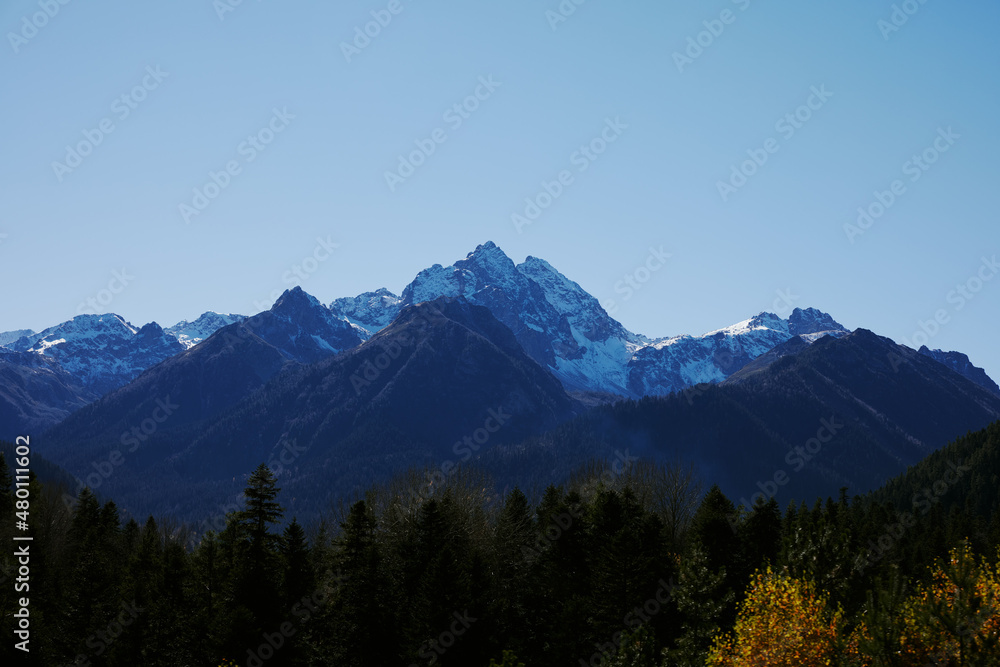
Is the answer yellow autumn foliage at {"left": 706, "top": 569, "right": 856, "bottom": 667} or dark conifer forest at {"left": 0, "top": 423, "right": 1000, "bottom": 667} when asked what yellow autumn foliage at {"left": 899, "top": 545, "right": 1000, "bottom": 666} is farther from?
dark conifer forest at {"left": 0, "top": 423, "right": 1000, "bottom": 667}

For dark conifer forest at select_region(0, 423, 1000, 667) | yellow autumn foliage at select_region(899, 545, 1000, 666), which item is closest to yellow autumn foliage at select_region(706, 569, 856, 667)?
dark conifer forest at select_region(0, 423, 1000, 667)

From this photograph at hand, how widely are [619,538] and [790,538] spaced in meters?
18.1

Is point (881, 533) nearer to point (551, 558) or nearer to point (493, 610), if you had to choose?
point (551, 558)

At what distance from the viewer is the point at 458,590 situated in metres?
70.1

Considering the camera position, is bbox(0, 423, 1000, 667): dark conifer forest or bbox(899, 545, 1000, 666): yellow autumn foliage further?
Answer: bbox(0, 423, 1000, 667): dark conifer forest

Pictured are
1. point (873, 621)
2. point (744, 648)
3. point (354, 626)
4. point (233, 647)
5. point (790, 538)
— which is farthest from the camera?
point (354, 626)

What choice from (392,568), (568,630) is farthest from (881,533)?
(392,568)

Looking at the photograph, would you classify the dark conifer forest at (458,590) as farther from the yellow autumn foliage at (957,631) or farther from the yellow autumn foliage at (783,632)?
the yellow autumn foliage at (957,631)

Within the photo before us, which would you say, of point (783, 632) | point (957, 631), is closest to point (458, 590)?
point (783, 632)

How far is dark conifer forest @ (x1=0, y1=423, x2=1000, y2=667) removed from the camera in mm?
57969

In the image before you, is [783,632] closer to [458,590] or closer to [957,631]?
[957,631]

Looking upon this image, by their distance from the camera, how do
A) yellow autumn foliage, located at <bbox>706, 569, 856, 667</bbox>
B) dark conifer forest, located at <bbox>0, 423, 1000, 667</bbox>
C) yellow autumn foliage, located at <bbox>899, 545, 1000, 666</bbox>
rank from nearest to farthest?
yellow autumn foliage, located at <bbox>899, 545, 1000, 666</bbox> → yellow autumn foliage, located at <bbox>706, 569, 856, 667</bbox> → dark conifer forest, located at <bbox>0, 423, 1000, 667</bbox>

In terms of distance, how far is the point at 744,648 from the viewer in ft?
158

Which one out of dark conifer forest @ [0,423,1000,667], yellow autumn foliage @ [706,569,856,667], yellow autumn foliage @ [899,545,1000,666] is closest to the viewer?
yellow autumn foliage @ [899,545,1000,666]
